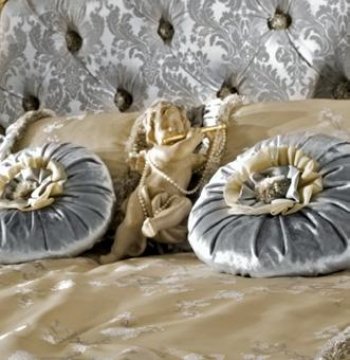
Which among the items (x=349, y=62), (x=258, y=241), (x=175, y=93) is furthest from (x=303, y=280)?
(x=175, y=93)

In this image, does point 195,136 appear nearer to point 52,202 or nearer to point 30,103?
point 52,202

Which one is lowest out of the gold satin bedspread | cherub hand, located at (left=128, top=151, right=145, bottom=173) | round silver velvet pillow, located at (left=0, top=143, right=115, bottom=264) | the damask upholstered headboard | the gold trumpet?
the gold satin bedspread

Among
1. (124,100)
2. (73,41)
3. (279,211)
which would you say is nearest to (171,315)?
(279,211)

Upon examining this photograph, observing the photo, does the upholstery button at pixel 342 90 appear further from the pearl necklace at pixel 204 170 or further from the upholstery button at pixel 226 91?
the pearl necklace at pixel 204 170

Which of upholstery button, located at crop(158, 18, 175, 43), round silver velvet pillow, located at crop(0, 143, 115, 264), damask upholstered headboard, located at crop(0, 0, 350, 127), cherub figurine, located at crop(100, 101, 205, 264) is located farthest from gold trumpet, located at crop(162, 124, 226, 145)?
upholstery button, located at crop(158, 18, 175, 43)

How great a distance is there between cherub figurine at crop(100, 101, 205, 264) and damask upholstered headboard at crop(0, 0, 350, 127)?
0.28 meters

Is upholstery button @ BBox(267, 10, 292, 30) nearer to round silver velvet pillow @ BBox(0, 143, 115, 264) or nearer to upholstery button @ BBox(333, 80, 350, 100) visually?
upholstery button @ BBox(333, 80, 350, 100)

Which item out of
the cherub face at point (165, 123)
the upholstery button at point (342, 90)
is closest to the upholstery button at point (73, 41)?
the cherub face at point (165, 123)

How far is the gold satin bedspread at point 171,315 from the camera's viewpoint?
30.2 inches

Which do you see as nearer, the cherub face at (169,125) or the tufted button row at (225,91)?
the cherub face at (169,125)

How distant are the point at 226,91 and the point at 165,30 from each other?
0.19 meters

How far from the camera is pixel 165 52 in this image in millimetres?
1687

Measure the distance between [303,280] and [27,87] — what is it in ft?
3.22

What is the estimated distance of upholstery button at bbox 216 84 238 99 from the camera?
5.35 feet
